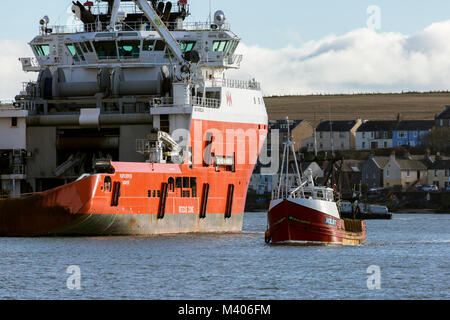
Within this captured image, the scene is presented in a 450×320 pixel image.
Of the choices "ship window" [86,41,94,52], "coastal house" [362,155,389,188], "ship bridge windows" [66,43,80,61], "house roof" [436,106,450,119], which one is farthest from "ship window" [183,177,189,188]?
"house roof" [436,106,450,119]

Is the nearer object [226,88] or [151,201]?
[151,201]

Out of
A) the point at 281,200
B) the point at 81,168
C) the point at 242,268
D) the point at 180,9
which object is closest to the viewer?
the point at 242,268

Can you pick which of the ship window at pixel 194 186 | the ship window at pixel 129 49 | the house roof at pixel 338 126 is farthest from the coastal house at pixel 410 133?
the ship window at pixel 194 186

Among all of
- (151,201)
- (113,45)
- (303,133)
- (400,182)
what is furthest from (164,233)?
(303,133)

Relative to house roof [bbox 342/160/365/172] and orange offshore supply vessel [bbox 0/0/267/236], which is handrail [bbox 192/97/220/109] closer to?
orange offshore supply vessel [bbox 0/0/267/236]

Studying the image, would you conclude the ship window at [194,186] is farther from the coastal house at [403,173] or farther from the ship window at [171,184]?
the coastal house at [403,173]

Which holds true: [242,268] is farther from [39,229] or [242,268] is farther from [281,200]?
[39,229]

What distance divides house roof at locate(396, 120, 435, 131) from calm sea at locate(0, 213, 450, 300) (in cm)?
11176

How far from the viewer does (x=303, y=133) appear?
541 feet

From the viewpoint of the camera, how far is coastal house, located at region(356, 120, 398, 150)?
164 m

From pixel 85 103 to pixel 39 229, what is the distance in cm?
1021

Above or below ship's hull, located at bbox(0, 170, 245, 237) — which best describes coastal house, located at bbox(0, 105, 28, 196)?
above

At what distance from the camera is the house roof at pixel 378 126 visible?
16450 cm

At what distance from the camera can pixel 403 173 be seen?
141m
